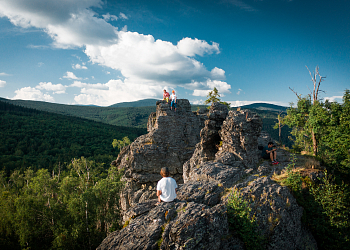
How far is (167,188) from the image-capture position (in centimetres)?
909

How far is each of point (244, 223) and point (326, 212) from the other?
5720 mm

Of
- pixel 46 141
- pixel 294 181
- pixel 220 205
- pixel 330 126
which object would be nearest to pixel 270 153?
pixel 294 181

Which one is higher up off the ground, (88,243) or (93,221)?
(93,221)

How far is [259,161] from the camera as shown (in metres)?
14.8

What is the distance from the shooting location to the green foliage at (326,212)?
980cm

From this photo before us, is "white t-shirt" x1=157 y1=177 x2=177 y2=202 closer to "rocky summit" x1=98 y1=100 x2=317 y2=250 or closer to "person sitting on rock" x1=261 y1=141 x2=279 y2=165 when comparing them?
"rocky summit" x1=98 y1=100 x2=317 y2=250

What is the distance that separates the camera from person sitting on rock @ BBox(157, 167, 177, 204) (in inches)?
348

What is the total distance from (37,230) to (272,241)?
27.8 metres

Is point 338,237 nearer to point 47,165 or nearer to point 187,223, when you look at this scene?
point 187,223

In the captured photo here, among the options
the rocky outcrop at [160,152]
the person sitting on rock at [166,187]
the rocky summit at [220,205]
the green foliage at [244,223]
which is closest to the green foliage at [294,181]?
the rocky summit at [220,205]

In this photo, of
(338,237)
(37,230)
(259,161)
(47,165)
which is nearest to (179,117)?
(259,161)

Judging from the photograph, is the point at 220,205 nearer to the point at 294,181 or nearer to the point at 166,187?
the point at 166,187

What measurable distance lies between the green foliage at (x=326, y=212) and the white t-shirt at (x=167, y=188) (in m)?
7.92

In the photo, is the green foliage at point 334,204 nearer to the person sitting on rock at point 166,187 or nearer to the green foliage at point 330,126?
the green foliage at point 330,126
